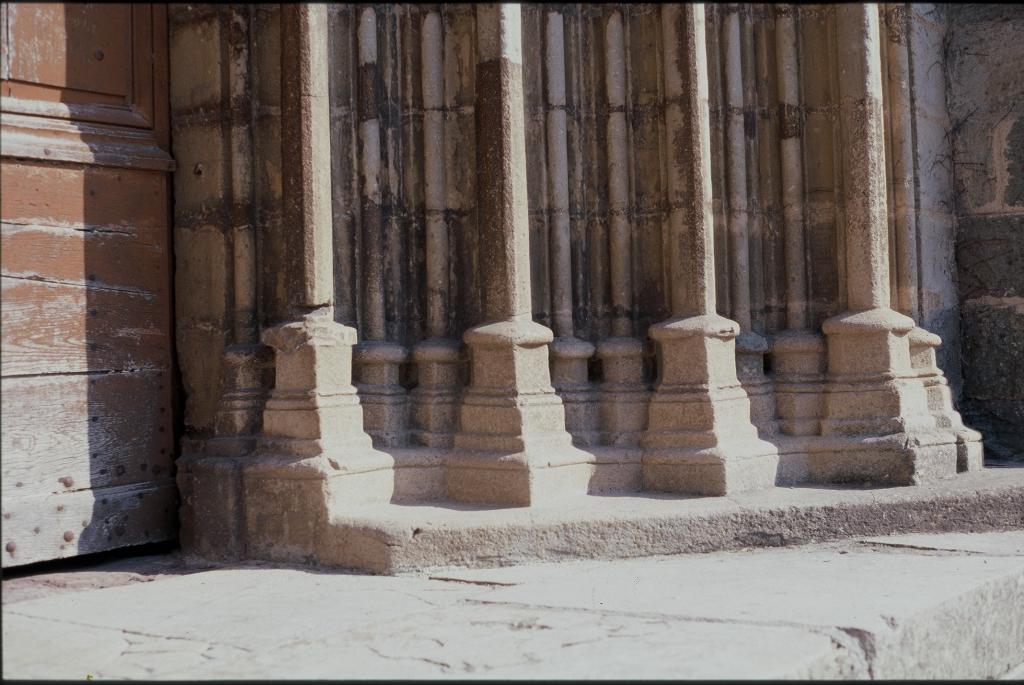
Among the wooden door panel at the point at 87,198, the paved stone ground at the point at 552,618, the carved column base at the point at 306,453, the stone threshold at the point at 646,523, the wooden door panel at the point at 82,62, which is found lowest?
the paved stone ground at the point at 552,618

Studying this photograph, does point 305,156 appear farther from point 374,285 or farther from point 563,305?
point 563,305

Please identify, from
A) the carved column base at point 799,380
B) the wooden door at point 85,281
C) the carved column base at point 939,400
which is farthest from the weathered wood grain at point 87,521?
the carved column base at point 939,400

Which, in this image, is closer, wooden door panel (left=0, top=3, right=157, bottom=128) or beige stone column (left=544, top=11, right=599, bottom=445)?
wooden door panel (left=0, top=3, right=157, bottom=128)

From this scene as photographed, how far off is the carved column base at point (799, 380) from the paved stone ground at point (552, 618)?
82 cm

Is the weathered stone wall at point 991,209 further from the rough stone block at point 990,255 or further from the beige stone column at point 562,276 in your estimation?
the beige stone column at point 562,276

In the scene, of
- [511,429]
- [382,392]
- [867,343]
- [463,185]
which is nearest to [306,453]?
[382,392]

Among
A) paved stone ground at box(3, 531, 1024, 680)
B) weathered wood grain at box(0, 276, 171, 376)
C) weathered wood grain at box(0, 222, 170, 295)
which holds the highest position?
weathered wood grain at box(0, 222, 170, 295)

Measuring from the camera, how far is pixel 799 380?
4586 mm

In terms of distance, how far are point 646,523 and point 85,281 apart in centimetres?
222

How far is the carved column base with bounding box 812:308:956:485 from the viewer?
174 inches

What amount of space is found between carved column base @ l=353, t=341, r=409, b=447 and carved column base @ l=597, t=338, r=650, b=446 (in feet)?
2.70

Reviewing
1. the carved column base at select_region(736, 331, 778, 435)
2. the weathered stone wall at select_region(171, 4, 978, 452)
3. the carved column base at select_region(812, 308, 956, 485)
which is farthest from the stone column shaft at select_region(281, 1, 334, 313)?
the carved column base at select_region(812, 308, 956, 485)

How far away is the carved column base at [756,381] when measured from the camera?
451 centimetres

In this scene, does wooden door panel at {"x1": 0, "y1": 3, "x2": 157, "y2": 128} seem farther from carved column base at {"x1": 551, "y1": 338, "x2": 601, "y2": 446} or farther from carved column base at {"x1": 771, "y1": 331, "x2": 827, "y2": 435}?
carved column base at {"x1": 771, "y1": 331, "x2": 827, "y2": 435}
